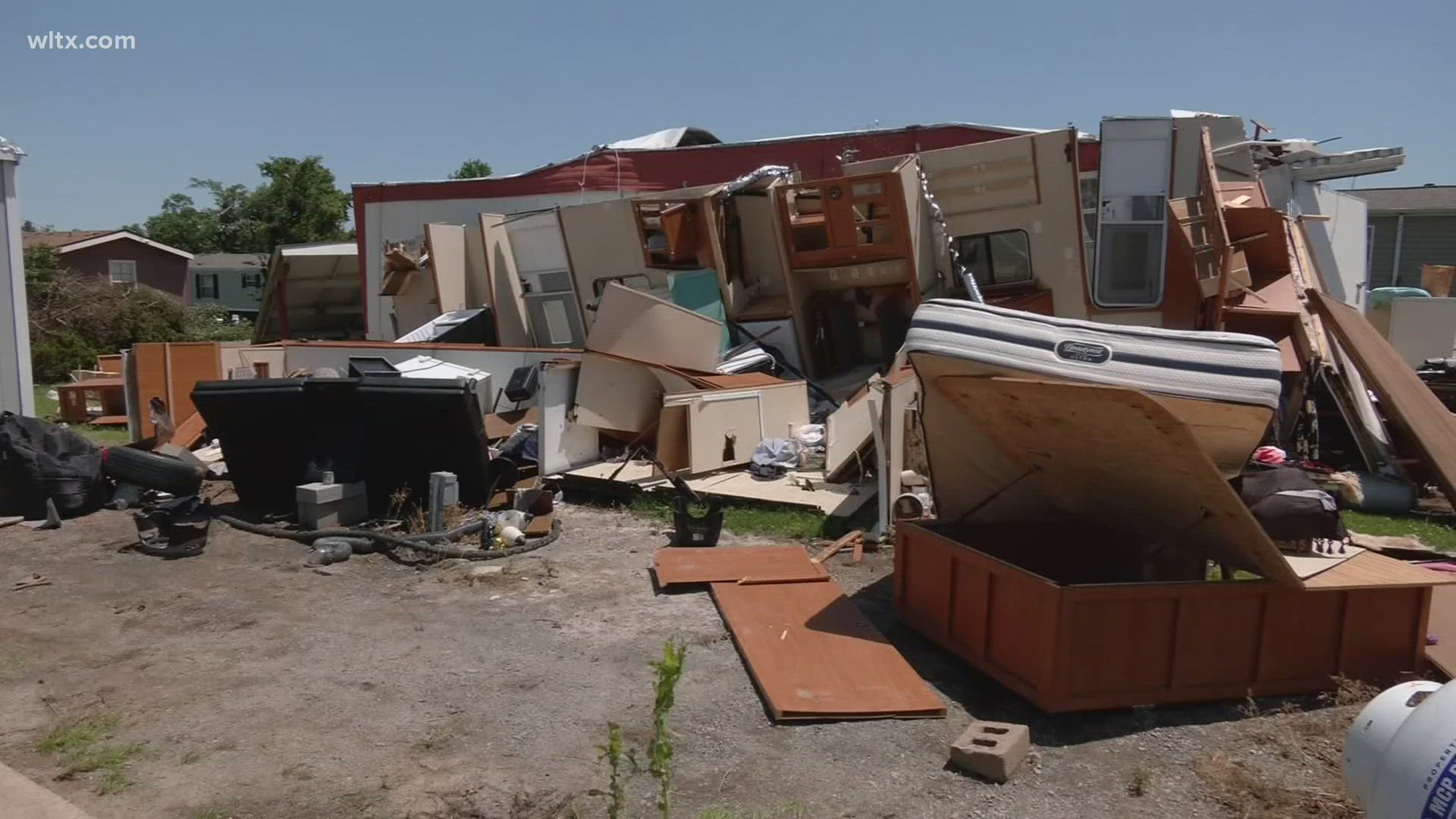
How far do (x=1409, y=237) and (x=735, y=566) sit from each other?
29474 mm

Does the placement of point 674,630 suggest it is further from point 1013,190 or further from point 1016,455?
point 1013,190

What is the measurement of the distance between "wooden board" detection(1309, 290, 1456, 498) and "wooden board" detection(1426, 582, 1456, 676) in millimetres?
3141

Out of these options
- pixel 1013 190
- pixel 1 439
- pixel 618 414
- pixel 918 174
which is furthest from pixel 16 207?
pixel 1013 190

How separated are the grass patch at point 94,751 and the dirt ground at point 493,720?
56mm

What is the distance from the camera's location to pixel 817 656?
5473mm

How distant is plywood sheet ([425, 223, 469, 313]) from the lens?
15398mm

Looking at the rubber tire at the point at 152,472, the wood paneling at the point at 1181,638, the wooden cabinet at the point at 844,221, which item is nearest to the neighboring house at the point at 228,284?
the rubber tire at the point at 152,472

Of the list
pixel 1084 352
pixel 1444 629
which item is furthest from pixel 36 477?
pixel 1444 629

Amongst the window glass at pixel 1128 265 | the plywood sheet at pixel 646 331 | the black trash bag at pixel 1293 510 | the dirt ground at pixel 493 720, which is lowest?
the dirt ground at pixel 493 720

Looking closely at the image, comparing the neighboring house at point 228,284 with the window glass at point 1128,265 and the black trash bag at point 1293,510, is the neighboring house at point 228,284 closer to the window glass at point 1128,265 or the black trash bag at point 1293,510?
the window glass at point 1128,265

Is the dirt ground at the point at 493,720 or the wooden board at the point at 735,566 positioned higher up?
the wooden board at the point at 735,566

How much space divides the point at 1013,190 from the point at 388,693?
8.55 meters

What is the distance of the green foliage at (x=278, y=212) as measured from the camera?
46.2 meters

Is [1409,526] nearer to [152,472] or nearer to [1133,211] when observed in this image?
[1133,211]
